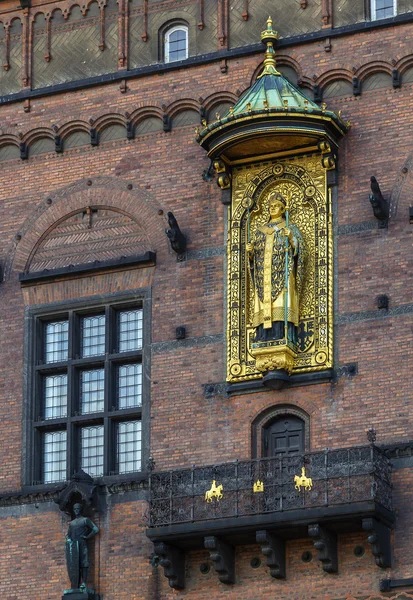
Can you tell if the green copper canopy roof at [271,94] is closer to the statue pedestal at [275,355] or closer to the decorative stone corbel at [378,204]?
the decorative stone corbel at [378,204]

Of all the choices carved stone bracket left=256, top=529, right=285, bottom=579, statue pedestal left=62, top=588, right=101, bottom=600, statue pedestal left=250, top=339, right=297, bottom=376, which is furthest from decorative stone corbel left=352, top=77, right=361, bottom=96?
statue pedestal left=62, top=588, right=101, bottom=600

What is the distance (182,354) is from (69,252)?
335 centimetres

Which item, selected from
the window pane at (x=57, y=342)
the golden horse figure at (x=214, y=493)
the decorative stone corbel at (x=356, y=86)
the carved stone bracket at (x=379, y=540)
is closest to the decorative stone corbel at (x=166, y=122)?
the decorative stone corbel at (x=356, y=86)

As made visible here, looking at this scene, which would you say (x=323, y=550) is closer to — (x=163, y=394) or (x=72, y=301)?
(x=163, y=394)

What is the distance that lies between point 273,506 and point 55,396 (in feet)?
19.4

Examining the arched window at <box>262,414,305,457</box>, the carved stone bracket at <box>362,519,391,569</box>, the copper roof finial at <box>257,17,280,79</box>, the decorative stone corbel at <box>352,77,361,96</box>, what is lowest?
the carved stone bracket at <box>362,519,391,569</box>

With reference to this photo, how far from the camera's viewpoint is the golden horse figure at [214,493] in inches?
1559

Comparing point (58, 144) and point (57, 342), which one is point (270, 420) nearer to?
point (57, 342)

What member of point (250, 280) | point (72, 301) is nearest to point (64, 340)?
point (72, 301)

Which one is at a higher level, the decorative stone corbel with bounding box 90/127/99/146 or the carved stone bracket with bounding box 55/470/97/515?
the decorative stone corbel with bounding box 90/127/99/146

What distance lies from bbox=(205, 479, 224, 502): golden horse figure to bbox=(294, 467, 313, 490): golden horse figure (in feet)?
4.55

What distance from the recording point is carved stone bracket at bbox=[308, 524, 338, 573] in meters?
39.0

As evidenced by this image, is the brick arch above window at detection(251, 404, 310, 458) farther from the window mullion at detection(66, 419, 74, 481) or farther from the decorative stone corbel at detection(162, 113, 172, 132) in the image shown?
the decorative stone corbel at detection(162, 113, 172, 132)

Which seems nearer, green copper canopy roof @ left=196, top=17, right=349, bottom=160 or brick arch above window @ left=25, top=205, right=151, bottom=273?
green copper canopy roof @ left=196, top=17, right=349, bottom=160
